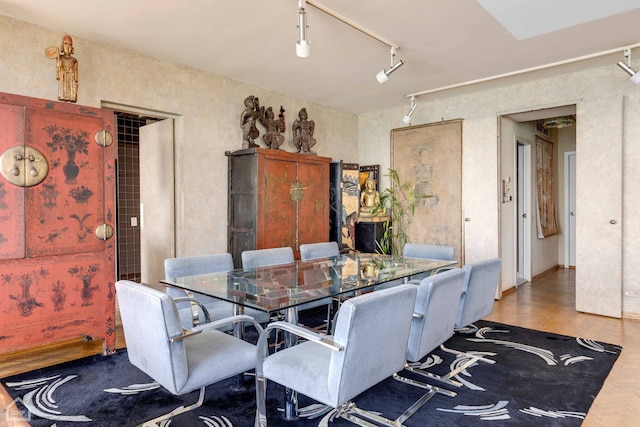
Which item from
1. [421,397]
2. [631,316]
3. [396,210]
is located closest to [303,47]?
[421,397]

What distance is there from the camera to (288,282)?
2607 millimetres

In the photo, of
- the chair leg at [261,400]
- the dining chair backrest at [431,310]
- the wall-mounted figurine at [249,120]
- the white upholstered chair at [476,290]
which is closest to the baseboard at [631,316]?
the white upholstered chair at [476,290]

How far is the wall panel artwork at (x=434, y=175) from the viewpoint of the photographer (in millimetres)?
5414

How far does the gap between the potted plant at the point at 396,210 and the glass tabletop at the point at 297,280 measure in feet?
7.69

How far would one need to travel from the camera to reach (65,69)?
319 centimetres

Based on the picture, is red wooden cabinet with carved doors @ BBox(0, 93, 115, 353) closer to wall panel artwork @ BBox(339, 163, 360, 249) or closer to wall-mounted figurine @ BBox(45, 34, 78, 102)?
wall-mounted figurine @ BBox(45, 34, 78, 102)

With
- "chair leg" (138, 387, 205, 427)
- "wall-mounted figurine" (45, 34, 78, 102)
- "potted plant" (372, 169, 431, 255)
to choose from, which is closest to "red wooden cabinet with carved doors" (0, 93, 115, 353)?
"wall-mounted figurine" (45, 34, 78, 102)

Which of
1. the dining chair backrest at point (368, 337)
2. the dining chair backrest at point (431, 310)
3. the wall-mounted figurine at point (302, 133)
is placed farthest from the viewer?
the wall-mounted figurine at point (302, 133)

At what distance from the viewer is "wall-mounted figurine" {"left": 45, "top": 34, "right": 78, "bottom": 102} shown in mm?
3150

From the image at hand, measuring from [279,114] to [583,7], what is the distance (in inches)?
133

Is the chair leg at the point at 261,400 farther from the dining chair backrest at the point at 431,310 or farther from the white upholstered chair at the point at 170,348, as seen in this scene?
the dining chair backrest at the point at 431,310

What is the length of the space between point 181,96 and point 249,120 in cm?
80

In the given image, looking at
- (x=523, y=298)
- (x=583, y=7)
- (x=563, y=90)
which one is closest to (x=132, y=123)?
(x=583, y=7)

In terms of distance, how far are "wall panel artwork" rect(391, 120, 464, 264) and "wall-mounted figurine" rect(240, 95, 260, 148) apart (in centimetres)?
240
